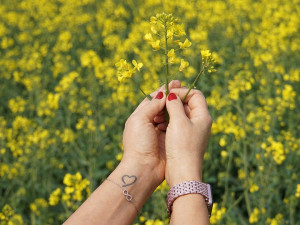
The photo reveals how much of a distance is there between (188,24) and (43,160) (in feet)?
12.8

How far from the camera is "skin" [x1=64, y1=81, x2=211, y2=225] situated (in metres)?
1.39

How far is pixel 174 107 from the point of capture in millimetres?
1473

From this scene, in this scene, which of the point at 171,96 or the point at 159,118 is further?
the point at 159,118

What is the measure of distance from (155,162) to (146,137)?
103 mm

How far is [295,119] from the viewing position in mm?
3674

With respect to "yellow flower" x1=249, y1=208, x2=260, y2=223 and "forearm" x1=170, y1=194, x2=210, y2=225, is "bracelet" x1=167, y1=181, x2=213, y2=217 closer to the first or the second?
"forearm" x1=170, y1=194, x2=210, y2=225

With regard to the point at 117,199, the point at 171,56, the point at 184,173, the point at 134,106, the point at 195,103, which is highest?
the point at 171,56

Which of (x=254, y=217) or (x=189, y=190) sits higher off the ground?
(x=189, y=190)

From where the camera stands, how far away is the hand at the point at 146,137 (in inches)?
61.3

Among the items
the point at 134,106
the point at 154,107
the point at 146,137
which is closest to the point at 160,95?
the point at 154,107

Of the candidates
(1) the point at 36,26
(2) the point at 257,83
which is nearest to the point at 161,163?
(2) the point at 257,83

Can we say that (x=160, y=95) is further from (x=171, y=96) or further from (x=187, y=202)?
(x=187, y=202)

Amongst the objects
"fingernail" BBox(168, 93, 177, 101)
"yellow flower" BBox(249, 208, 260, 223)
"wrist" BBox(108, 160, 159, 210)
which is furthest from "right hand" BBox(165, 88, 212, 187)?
"yellow flower" BBox(249, 208, 260, 223)

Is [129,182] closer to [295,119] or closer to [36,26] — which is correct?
[295,119]
